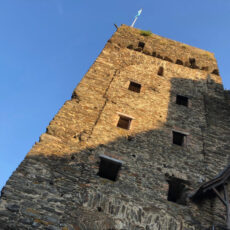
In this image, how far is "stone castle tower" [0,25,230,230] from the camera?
650 centimetres

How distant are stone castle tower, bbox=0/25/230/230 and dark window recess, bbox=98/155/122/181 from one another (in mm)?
34

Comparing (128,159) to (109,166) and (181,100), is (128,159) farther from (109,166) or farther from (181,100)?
(181,100)

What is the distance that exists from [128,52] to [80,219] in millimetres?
10049

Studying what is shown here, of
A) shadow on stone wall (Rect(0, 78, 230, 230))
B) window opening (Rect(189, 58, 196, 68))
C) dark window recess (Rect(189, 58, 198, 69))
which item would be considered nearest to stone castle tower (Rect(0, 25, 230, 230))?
shadow on stone wall (Rect(0, 78, 230, 230))

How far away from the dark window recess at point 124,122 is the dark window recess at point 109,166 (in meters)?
1.87

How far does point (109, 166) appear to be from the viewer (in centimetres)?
846

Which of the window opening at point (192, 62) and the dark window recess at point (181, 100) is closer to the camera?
the dark window recess at point (181, 100)

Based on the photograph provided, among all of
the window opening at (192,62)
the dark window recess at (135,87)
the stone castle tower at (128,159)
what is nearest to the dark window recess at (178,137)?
the stone castle tower at (128,159)

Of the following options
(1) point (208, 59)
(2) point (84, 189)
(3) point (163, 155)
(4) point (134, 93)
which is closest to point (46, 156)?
(2) point (84, 189)

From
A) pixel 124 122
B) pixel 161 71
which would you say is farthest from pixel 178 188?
pixel 161 71

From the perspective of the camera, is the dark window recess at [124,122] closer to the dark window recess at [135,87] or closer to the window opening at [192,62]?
the dark window recess at [135,87]

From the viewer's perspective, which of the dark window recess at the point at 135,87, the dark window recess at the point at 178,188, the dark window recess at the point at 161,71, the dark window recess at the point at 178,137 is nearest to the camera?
the dark window recess at the point at 178,188

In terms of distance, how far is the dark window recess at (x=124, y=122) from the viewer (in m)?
9.89

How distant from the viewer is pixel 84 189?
23.2 feet
